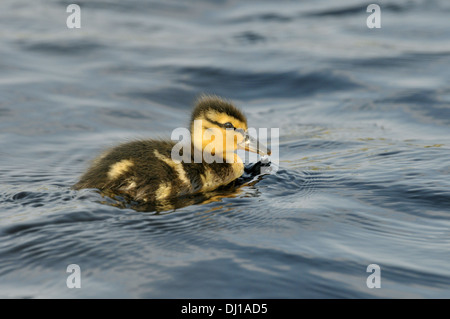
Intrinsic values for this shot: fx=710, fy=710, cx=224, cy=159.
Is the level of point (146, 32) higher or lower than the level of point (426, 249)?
higher

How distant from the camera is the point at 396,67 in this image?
9.35 meters

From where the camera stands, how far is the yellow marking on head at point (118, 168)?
4.78 m

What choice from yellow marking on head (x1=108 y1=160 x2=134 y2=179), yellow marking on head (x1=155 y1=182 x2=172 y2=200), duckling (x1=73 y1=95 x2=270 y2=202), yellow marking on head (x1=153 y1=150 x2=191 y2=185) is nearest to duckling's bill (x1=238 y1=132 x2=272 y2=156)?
duckling (x1=73 y1=95 x2=270 y2=202)

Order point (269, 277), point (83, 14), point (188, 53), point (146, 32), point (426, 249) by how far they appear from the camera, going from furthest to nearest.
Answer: point (83, 14) < point (146, 32) < point (188, 53) < point (426, 249) < point (269, 277)

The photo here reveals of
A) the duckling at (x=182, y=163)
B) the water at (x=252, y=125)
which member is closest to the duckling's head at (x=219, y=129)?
the duckling at (x=182, y=163)

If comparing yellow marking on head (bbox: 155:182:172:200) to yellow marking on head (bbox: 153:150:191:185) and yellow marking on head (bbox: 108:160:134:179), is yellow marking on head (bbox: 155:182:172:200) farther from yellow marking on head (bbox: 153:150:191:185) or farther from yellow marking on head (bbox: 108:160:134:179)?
yellow marking on head (bbox: 108:160:134:179)

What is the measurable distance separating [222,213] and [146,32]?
687 centimetres

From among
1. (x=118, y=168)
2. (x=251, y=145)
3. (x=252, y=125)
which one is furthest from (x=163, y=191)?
(x=252, y=125)

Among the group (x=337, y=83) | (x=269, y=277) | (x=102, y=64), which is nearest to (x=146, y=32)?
(x=102, y=64)

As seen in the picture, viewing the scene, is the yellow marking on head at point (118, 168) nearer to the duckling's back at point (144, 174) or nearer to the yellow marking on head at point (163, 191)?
the duckling's back at point (144, 174)

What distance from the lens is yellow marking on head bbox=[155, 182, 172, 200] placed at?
15.9 ft

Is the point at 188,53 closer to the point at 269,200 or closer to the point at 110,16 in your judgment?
the point at 110,16

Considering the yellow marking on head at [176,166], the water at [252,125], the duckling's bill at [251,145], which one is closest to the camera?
the water at [252,125]
